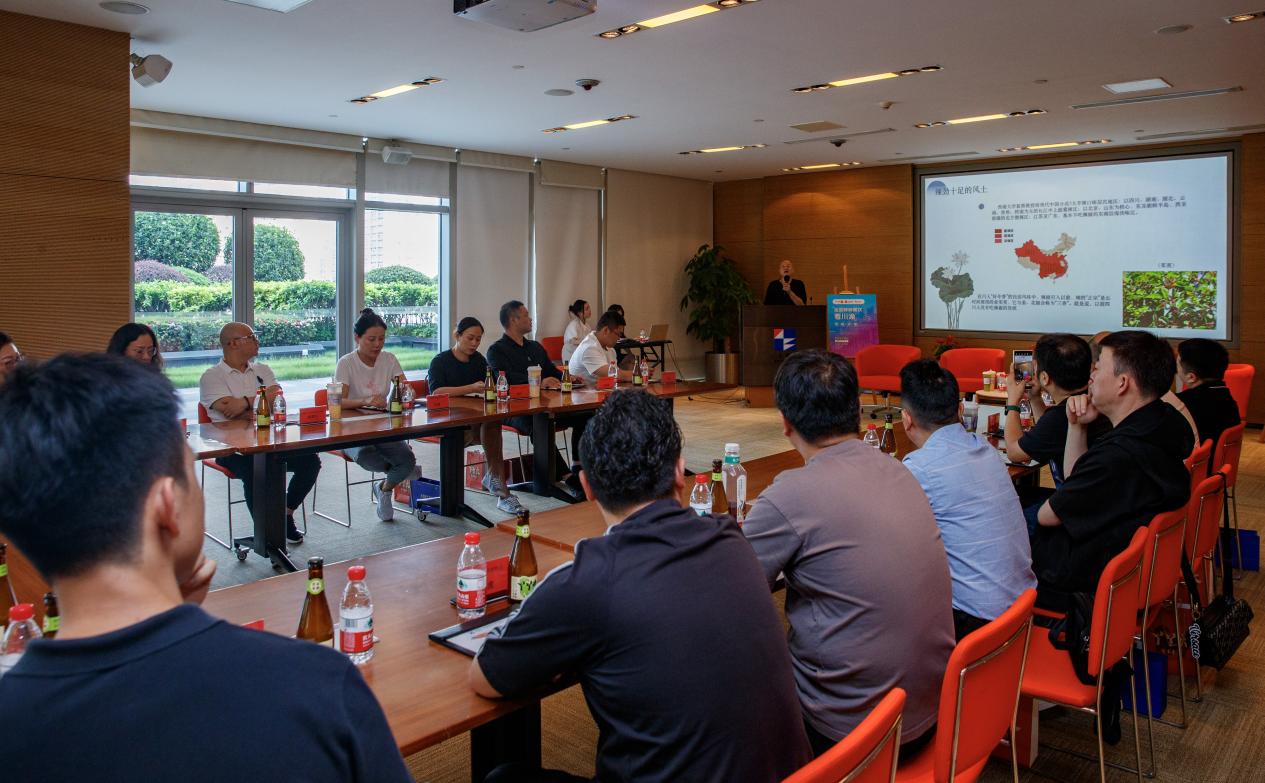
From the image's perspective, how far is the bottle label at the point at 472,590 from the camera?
2.18 meters

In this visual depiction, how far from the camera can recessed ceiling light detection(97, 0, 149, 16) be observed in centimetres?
519

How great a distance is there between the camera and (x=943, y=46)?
20.0 ft

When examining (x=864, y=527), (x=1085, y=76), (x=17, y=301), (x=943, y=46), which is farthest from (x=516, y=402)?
(x=1085, y=76)

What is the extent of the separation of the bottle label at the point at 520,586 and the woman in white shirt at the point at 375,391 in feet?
11.5

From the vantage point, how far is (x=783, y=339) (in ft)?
37.5

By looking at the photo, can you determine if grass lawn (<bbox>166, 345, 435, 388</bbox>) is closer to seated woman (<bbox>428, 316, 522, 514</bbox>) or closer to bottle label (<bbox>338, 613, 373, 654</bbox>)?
seated woman (<bbox>428, 316, 522, 514</bbox>)

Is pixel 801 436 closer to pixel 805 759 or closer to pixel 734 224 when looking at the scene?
pixel 805 759

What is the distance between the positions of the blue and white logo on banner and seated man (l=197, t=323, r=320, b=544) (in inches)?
278

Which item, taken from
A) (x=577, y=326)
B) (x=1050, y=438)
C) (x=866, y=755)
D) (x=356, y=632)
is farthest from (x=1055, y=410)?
(x=577, y=326)

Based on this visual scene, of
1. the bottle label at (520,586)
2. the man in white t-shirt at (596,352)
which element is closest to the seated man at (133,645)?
the bottle label at (520,586)

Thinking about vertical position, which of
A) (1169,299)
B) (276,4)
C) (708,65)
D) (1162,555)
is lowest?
(1162,555)

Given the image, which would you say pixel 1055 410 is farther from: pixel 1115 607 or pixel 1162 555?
pixel 1115 607

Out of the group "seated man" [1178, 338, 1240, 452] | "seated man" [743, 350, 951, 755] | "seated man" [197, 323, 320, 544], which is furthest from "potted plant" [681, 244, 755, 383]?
"seated man" [743, 350, 951, 755]

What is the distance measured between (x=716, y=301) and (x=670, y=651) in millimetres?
12077
